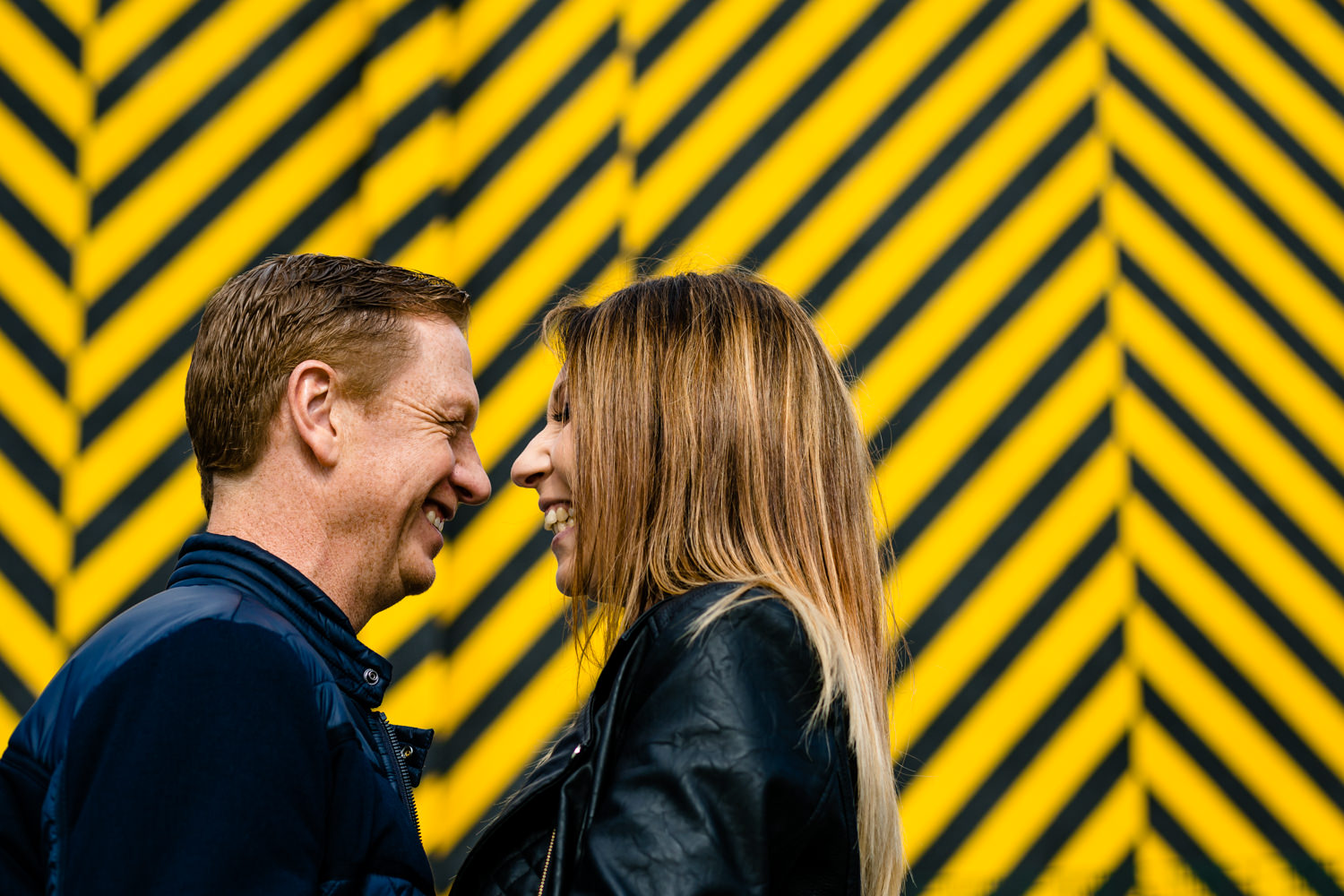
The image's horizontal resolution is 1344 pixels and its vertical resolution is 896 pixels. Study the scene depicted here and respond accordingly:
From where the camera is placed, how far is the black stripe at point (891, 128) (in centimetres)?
295

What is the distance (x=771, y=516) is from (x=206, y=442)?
27.7 inches

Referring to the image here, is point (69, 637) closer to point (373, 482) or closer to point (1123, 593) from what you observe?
point (373, 482)

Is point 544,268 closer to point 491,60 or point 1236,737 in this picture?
point 491,60

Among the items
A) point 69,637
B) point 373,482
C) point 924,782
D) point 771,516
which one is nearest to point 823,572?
point 771,516

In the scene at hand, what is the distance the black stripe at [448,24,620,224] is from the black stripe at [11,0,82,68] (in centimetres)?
88

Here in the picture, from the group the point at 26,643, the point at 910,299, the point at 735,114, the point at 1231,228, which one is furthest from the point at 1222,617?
the point at 26,643

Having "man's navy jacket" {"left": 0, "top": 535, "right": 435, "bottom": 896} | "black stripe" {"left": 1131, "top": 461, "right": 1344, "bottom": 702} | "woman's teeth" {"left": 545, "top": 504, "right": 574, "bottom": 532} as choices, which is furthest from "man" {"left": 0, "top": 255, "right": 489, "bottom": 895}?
"black stripe" {"left": 1131, "top": 461, "right": 1344, "bottom": 702}

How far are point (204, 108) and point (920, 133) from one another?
1703mm

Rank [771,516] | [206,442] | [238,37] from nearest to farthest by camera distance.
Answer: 1. [771,516]
2. [206,442]
3. [238,37]

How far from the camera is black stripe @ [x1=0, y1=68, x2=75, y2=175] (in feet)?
8.79

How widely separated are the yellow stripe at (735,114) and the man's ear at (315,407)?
1.51m

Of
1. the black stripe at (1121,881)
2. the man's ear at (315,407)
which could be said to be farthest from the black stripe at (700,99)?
the black stripe at (1121,881)

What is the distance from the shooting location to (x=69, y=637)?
262 centimetres

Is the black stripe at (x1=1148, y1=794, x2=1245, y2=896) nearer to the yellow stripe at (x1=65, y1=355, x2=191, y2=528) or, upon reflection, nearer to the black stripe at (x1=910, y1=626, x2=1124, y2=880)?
the black stripe at (x1=910, y1=626, x2=1124, y2=880)
